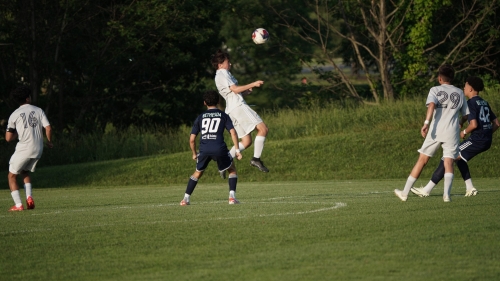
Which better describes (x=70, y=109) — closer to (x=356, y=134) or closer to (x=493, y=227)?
(x=356, y=134)

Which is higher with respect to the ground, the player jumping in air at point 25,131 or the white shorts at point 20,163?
the player jumping in air at point 25,131

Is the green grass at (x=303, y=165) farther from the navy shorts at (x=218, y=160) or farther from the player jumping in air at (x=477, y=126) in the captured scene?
the navy shorts at (x=218, y=160)

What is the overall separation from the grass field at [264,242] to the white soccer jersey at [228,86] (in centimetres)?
220

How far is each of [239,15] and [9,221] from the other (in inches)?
1117

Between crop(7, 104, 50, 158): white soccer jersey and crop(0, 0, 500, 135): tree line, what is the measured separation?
21.4 metres

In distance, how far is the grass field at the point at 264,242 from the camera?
7.93 m

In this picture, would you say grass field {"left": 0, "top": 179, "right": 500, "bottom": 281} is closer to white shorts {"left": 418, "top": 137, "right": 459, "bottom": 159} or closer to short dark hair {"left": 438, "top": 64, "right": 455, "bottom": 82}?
white shorts {"left": 418, "top": 137, "right": 459, "bottom": 159}

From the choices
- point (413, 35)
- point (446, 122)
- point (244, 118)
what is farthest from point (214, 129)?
point (413, 35)

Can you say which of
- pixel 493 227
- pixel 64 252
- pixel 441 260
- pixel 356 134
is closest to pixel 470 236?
pixel 493 227

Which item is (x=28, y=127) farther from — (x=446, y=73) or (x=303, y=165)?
(x=303, y=165)

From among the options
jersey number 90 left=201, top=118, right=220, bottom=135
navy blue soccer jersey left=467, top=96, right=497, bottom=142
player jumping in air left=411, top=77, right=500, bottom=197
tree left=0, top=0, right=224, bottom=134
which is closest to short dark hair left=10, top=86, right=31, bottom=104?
jersey number 90 left=201, top=118, right=220, bottom=135

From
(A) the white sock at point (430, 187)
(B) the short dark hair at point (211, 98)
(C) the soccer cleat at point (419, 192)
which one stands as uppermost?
(B) the short dark hair at point (211, 98)

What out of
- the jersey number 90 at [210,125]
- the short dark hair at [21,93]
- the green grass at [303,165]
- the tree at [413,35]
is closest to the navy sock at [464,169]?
the jersey number 90 at [210,125]

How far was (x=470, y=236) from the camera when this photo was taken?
9.34m
